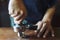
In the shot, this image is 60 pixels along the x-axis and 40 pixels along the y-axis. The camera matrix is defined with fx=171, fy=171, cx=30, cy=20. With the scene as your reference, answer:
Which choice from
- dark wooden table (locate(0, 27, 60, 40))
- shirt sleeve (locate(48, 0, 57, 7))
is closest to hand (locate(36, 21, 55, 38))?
dark wooden table (locate(0, 27, 60, 40))

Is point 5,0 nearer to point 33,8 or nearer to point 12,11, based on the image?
point 33,8

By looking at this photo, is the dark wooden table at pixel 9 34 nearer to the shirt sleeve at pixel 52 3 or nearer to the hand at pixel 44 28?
the hand at pixel 44 28

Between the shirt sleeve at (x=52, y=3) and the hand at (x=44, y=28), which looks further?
the shirt sleeve at (x=52, y=3)

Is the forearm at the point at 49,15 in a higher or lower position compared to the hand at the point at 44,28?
higher

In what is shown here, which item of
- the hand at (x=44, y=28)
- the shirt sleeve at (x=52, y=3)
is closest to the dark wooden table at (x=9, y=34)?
the hand at (x=44, y=28)

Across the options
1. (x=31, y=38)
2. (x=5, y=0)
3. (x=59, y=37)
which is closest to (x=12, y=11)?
(x=31, y=38)

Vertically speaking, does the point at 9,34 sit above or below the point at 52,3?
below

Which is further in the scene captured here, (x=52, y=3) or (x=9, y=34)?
(x=52, y=3)

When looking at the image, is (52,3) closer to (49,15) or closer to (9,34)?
(49,15)

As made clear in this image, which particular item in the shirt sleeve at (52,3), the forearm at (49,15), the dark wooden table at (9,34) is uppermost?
the shirt sleeve at (52,3)

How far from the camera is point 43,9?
108 cm

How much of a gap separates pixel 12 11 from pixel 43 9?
31 centimetres

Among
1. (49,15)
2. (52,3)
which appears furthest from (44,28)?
(52,3)

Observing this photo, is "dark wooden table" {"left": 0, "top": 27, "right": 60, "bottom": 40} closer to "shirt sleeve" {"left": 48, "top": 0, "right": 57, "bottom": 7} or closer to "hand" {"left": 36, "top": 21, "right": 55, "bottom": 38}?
"hand" {"left": 36, "top": 21, "right": 55, "bottom": 38}
